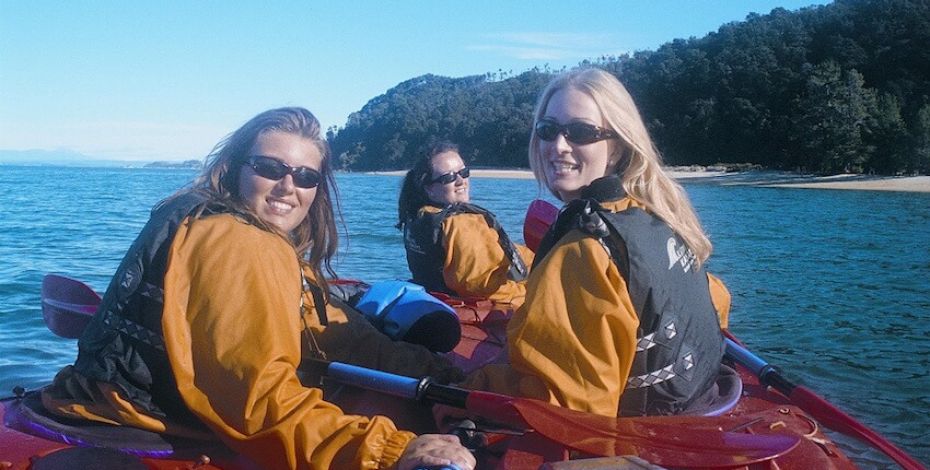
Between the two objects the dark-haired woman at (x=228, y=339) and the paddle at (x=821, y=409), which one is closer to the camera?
the dark-haired woman at (x=228, y=339)

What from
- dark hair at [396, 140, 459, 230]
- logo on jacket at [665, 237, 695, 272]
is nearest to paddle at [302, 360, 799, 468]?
logo on jacket at [665, 237, 695, 272]

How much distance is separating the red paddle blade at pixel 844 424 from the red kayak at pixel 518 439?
4 centimetres

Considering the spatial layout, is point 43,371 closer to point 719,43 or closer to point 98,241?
point 98,241

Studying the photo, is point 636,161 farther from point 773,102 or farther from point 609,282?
A: point 773,102

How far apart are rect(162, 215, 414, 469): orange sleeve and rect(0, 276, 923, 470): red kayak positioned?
27 centimetres

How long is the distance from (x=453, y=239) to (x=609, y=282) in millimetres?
3055

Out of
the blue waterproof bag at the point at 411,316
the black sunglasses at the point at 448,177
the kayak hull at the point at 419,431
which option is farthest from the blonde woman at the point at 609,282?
the black sunglasses at the point at 448,177

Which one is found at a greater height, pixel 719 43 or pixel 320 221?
pixel 719 43

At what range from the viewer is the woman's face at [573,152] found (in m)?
2.75

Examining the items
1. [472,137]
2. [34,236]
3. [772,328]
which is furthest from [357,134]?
[772,328]

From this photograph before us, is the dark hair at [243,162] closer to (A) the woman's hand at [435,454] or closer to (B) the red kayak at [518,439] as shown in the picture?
(B) the red kayak at [518,439]

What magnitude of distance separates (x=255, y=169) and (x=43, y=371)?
4.14 metres

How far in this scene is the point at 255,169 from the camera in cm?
277

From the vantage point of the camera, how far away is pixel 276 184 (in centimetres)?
279
